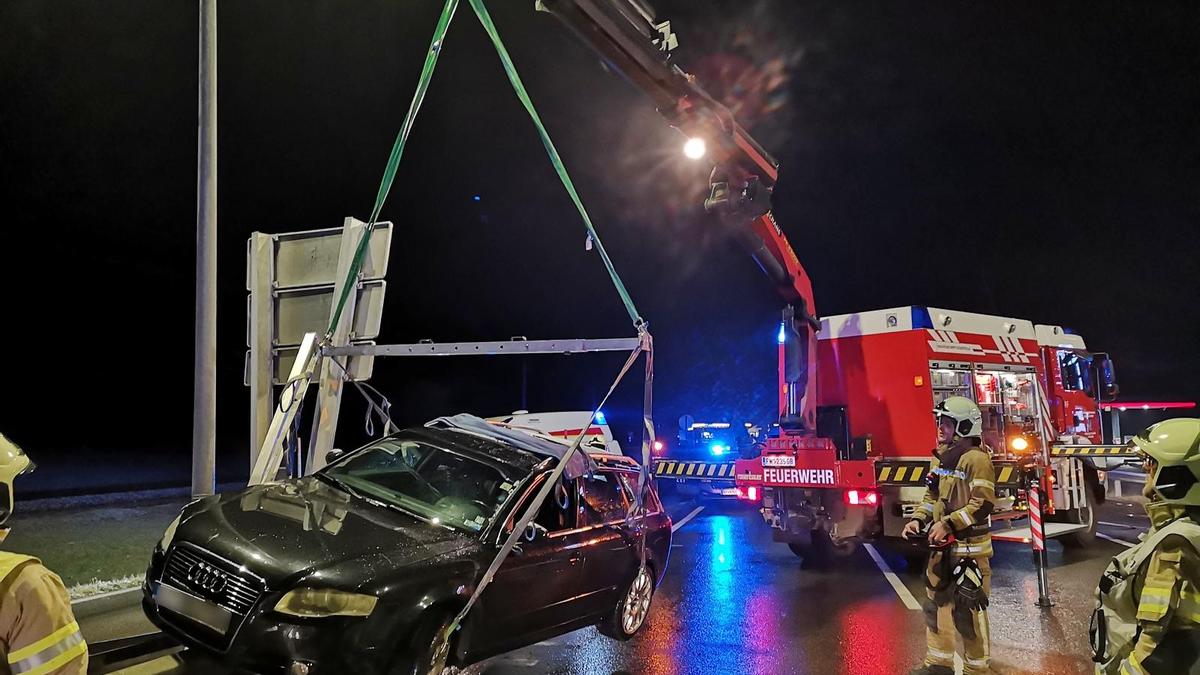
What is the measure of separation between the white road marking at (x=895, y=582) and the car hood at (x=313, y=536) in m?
5.07

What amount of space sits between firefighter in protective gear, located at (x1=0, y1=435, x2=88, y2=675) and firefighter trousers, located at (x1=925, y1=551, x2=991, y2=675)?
5135 mm

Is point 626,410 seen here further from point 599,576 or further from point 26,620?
point 26,620

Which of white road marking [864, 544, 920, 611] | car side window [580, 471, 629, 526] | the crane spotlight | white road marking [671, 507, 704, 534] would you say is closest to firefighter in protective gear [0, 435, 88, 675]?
car side window [580, 471, 629, 526]

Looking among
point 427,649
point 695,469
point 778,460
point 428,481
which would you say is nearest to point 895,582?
point 778,460

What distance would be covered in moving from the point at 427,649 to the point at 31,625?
88.3 inches

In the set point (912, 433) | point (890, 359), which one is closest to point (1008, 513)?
point (912, 433)

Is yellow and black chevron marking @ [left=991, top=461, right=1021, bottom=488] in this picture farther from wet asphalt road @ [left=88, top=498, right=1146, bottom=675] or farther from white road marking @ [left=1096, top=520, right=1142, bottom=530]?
white road marking @ [left=1096, top=520, right=1142, bottom=530]

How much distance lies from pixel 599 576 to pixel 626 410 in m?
44.6

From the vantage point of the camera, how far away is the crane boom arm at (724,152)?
588 cm

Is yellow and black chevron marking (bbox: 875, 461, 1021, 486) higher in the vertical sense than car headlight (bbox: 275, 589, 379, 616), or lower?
higher

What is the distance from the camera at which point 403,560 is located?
415cm

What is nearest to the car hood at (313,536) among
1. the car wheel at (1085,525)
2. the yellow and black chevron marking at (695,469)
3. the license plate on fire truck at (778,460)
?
the license plate on fire truck at (778,460)

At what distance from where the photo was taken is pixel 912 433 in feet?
31.8

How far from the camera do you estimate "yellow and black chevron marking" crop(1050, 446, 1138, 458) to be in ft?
27.5
